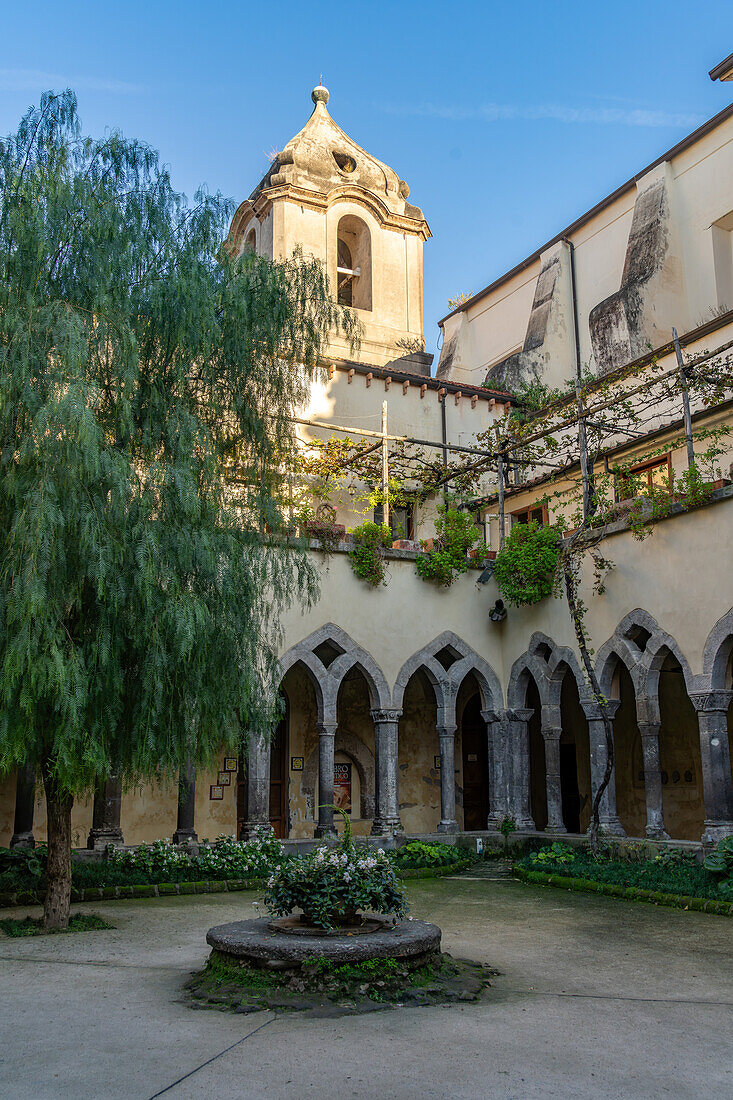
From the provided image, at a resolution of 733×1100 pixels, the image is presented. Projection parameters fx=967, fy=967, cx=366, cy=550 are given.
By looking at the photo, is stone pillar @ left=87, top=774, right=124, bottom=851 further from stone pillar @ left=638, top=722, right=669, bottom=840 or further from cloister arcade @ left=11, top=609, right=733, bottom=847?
stone pillar @ left=638, top=722, right=669, bottom=840

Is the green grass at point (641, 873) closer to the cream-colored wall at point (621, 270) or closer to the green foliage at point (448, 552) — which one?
the green foliage at point (448, 552)

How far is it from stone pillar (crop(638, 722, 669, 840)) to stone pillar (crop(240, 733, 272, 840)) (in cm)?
472

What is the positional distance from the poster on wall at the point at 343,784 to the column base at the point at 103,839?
5074 millimetres

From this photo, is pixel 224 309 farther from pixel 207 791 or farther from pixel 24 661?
pixel 207 791

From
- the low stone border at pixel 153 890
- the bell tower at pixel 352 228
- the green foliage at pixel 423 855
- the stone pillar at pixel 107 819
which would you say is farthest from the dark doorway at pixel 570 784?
the stone pillar at pixel 107 819

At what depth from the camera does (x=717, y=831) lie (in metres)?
10.8


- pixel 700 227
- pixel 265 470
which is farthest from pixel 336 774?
pixel 700 227

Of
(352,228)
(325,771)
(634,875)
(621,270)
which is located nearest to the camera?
(634,875)

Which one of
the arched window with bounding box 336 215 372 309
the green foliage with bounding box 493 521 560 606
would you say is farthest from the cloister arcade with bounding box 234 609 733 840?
the arched window with bounding box 336 215 372 309

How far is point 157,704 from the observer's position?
7492 millimetres

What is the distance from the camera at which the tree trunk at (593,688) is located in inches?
478

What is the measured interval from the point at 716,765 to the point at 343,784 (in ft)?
23.4

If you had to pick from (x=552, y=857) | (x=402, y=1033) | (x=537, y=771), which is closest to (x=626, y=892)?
(x=552, y=857)

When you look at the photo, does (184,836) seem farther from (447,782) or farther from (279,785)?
(447,782)
